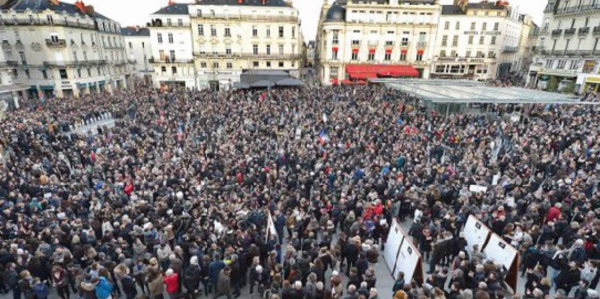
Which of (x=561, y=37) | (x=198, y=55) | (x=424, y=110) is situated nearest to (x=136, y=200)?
(x=424, y=110)

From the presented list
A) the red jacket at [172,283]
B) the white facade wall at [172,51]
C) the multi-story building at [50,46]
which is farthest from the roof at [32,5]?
the red jacket at [172,283]

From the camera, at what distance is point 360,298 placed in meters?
6.56

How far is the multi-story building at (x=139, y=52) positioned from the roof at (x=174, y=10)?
1640cm

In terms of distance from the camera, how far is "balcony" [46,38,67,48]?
37469 mm

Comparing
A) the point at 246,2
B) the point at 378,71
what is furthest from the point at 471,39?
the point at 246,2

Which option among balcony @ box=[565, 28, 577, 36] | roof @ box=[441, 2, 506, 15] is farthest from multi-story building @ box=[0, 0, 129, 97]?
balcony @ box=[565, 28, 577, 36]

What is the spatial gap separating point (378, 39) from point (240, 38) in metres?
17.9

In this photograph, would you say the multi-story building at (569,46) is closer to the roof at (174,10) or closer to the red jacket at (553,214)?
the red jacket at (553,214)

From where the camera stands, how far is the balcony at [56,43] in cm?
3747

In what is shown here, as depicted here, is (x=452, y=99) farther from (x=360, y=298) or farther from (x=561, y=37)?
(x=561, y=37)

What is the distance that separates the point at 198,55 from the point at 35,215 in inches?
1414

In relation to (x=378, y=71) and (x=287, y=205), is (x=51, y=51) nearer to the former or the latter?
(x=378, y=71)

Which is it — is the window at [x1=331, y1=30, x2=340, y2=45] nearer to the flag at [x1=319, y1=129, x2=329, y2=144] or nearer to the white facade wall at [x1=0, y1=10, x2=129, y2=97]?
the flag at [x1=319, y1=129, x2=329, y2=144]

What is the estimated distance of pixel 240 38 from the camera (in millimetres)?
42625
